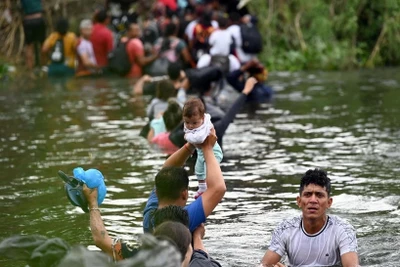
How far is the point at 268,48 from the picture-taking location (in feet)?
81.3

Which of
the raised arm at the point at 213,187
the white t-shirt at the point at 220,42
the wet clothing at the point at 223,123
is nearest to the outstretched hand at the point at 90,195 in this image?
the raised arm at the point at 213,187

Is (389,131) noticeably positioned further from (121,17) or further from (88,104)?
(121,17)

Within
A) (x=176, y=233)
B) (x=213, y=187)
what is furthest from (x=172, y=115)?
(x=176, y=233)

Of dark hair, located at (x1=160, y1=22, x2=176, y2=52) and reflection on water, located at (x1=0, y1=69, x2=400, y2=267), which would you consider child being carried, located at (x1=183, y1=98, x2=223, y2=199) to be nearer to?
reflection on water, located at (x1=0, y1=69, x2=400, y2=267)

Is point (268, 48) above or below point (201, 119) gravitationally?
below

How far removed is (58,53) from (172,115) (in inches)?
459

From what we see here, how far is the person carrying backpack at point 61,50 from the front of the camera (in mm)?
24359

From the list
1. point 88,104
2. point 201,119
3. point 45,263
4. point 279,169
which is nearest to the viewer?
point 45,263

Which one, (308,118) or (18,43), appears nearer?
(308,118)

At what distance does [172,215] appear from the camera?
268 inches

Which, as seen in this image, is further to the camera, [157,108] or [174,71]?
[174,71]

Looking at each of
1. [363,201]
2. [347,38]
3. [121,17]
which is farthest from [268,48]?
[363,201]

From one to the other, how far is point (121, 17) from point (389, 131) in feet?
41.8

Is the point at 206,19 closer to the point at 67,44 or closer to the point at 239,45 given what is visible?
the point at 239,45
